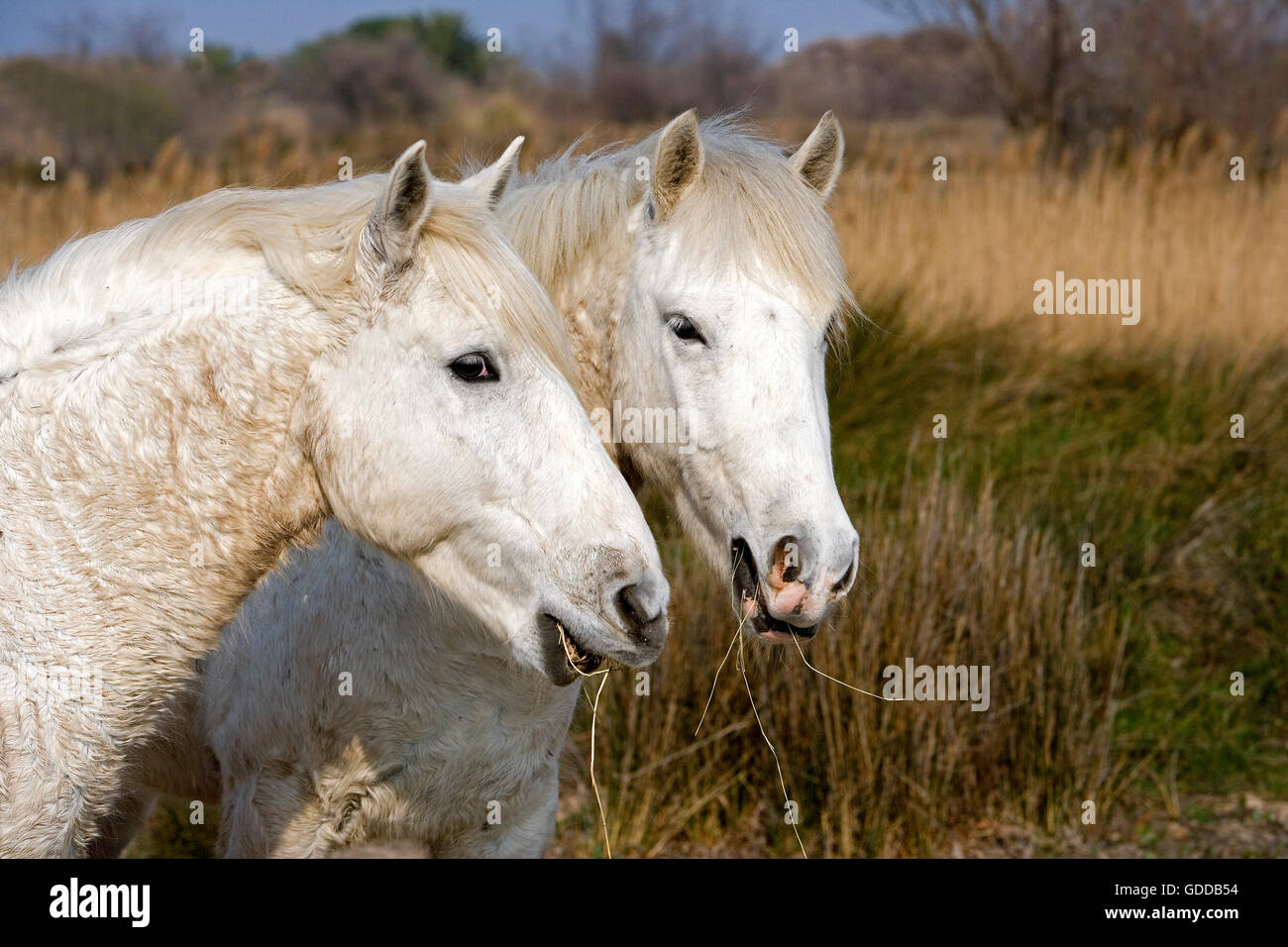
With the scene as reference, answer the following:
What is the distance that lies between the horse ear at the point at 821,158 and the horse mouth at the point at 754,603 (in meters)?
1.08

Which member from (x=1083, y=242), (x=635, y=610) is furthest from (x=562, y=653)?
(x=1083, y=242)

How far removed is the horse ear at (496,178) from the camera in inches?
91.0

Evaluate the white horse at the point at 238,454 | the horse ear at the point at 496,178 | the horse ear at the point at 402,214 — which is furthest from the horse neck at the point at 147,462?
Answer: the horse ear at the point at 496,178

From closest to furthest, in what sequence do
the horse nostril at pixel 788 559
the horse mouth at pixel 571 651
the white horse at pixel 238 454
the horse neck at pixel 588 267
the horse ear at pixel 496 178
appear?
the white horse at pixel 238 454 < the horse mouth at pixel 571 651 < the horse ear at pixel 496 178 < the horse nostril at pixel 788 559 < the horse neck at pixel 588 267

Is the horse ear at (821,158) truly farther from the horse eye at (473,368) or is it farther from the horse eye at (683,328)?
the horse eye at (473,368)

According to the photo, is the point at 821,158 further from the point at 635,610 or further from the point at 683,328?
the point at 635,610

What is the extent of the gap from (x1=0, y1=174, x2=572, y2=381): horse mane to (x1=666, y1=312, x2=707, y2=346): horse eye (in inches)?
26.0

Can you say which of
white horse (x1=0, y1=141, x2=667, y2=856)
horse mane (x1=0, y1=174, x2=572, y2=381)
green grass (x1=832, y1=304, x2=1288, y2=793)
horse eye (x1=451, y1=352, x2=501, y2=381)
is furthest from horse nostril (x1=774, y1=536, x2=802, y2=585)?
green grass (x1=832, y1=304, x2=1288, y2=793)

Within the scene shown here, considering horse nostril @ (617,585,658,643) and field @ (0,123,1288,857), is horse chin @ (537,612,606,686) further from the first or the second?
field @ (0,123,1288,857)

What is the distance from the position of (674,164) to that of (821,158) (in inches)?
19.8

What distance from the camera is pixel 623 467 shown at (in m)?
3.00

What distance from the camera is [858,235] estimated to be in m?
9.14
